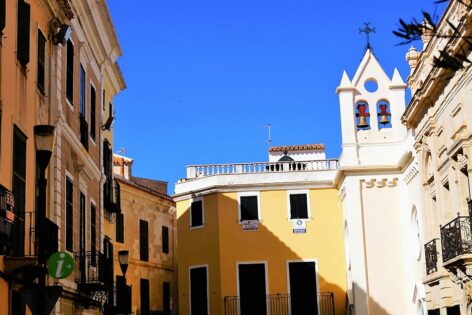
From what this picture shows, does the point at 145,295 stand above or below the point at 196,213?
below

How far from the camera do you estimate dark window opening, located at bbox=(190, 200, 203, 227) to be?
36.8 m

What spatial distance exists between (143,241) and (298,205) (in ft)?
26.1

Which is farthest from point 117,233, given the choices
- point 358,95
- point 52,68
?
point 52,68

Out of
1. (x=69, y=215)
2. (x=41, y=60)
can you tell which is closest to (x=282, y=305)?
(x=69, y=215)

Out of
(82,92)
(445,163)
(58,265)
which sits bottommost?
(58,265)

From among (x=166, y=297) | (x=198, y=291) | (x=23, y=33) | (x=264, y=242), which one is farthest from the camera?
(x=166, y=297)

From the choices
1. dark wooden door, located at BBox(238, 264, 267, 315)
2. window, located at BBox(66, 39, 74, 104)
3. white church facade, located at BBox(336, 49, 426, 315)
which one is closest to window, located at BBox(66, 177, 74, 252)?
window, located at BBox(66, 39, 74, 104)

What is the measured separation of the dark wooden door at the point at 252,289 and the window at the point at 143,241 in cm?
579

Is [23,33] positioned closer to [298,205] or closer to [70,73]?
[70,73]

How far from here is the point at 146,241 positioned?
131ft

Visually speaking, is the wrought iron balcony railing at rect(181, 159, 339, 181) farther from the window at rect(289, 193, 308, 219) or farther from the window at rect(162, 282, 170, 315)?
the window at rect(162, 282, 170, 315)

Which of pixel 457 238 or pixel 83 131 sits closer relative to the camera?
pixel 457 238

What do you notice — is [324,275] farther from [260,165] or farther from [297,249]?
[260,165]

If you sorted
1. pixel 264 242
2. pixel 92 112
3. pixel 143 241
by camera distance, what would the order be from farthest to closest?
pixel 143 241, pixel 264 242, pixel 92 112
